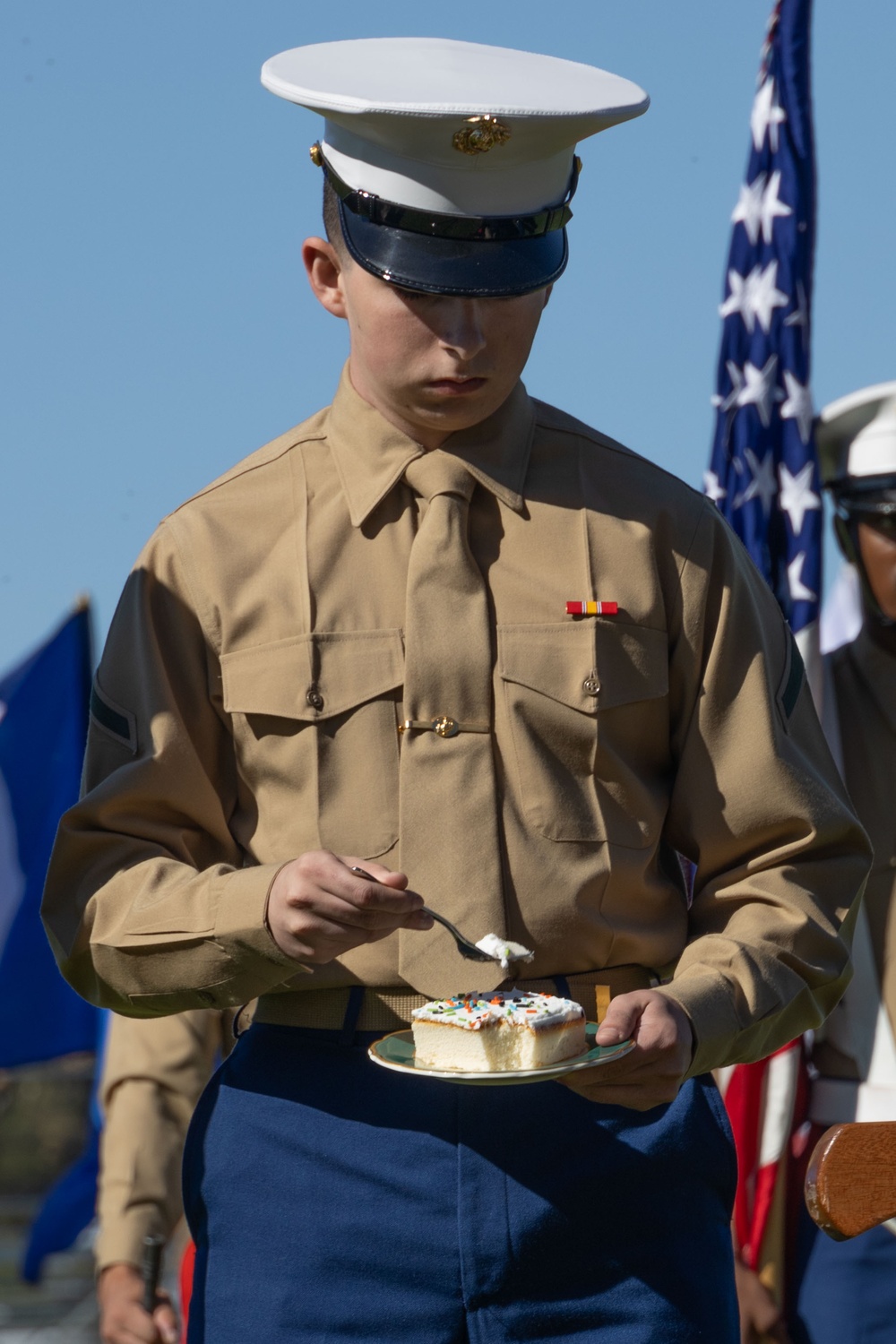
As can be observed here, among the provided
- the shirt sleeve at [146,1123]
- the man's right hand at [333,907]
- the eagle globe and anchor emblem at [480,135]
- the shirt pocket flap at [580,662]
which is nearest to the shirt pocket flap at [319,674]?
the shirt pocket flap at [580,662]

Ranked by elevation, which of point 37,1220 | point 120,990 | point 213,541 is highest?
point 213,541

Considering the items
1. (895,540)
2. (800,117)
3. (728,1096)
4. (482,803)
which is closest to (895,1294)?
(728,1096)

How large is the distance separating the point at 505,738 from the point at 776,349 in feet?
11.0

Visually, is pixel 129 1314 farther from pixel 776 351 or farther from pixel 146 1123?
pixel 776 351

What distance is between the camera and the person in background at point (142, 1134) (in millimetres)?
5277

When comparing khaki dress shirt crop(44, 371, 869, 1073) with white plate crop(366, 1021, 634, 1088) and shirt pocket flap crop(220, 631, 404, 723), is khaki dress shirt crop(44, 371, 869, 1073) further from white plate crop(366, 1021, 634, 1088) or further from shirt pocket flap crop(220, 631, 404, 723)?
white plate crop(366, 1021, 634, 1088)

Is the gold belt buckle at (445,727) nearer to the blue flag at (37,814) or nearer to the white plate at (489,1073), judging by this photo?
the white plate at (489,1073)

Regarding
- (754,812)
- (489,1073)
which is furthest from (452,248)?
(489,1073)

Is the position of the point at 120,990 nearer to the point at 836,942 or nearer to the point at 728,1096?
the point at 836,942

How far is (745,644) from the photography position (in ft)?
11.1

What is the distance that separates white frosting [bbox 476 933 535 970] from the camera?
302cm

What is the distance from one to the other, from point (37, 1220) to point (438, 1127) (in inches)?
157

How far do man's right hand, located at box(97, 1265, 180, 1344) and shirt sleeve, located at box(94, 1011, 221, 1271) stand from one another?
0.14 feet

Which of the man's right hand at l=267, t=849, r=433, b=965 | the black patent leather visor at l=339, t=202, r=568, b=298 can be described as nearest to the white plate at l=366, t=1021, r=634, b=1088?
the man's right hand at l=267, t=849, r=433, b=965
